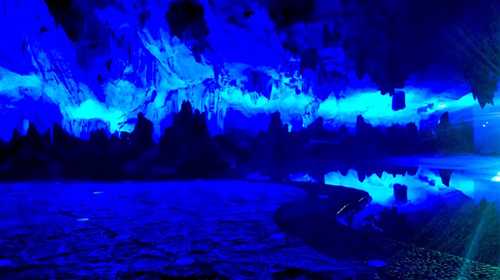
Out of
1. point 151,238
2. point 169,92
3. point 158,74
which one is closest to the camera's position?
point 151,238

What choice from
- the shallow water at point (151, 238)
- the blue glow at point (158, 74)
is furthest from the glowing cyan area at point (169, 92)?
the shallow water at point (151, 238)

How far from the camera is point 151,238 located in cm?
425

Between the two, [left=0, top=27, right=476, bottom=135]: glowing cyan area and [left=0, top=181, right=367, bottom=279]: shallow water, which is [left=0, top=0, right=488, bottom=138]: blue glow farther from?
[left=0, top=181, right=367, bottom=279]: shallow water

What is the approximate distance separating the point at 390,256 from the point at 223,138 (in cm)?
1501

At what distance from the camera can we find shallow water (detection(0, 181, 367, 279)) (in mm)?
3268

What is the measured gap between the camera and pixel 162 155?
44.6ft

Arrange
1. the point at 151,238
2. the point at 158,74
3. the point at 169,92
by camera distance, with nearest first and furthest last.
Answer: the point at 151,238 → the point at 158,74 → the point at 169,92

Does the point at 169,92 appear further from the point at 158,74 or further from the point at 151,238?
Answer: the point at 151,238

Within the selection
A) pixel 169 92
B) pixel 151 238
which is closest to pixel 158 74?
pixel 169 92

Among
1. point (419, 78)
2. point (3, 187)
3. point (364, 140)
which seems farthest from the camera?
point (364, 140)

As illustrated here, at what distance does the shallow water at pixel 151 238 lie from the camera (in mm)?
3268

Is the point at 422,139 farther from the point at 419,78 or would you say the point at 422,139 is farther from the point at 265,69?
the point at 265,69

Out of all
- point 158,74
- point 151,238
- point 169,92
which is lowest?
point 151,238

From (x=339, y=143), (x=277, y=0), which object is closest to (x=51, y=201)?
(x=277, y=0)
